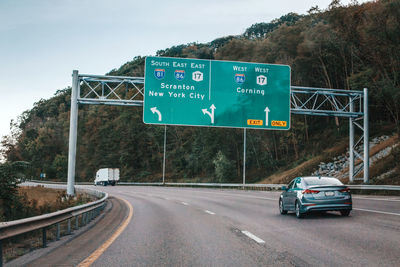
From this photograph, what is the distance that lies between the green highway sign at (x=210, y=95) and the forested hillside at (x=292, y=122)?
8902 millimetres

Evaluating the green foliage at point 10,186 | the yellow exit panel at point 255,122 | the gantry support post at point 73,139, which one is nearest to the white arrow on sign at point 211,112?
the yellow exit panel at point 255,122

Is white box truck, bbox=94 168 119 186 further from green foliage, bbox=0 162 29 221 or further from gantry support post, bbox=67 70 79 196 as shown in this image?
green foliage, bbox=0 162 29 221

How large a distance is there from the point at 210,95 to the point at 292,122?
37123 mm

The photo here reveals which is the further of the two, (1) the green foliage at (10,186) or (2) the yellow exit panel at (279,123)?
(2) the yellow exit panel at (279,123)

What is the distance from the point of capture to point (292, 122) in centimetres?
6259

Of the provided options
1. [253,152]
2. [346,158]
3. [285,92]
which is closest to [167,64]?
[285,92]

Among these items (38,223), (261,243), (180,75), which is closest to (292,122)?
(180,75)

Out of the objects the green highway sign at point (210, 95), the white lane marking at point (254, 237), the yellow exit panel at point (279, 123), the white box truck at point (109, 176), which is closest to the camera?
the white lane marking at point (254, 237)

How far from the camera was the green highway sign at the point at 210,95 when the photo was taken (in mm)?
27141

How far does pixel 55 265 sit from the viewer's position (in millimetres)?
7262

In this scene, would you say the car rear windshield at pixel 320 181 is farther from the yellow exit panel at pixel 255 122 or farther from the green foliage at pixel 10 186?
the yellow exit panel at pixel 255 122

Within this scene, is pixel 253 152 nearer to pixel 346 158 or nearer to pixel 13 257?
pixel 346 158

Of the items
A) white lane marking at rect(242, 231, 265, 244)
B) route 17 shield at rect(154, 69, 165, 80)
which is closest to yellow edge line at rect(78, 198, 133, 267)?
white lane marking at rect(242, 231, 265, 244)

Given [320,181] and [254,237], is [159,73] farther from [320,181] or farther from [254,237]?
[254,237]
